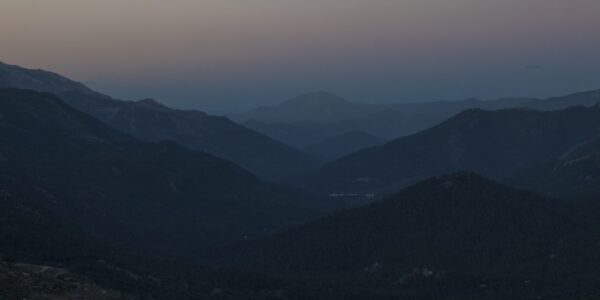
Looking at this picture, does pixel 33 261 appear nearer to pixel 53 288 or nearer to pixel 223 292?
pixel 53 288

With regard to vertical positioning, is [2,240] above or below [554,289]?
above

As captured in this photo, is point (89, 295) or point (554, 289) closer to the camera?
point (89, 295)

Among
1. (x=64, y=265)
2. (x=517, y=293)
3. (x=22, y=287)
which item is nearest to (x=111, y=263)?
(x=64, y=265)

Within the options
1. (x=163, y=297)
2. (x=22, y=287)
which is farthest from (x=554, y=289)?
(x=22, y=287)

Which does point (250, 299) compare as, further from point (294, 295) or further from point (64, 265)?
point (64, 265)

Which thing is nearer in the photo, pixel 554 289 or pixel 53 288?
pixel 53 288

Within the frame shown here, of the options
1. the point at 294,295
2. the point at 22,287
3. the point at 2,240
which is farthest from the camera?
the point at 294,295

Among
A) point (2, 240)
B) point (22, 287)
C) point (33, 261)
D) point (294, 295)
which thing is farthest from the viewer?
point (294, 295)

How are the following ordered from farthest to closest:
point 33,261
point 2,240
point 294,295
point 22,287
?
point 294,295, point 2,240, point 33,261, point 22,287

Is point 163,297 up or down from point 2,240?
down
